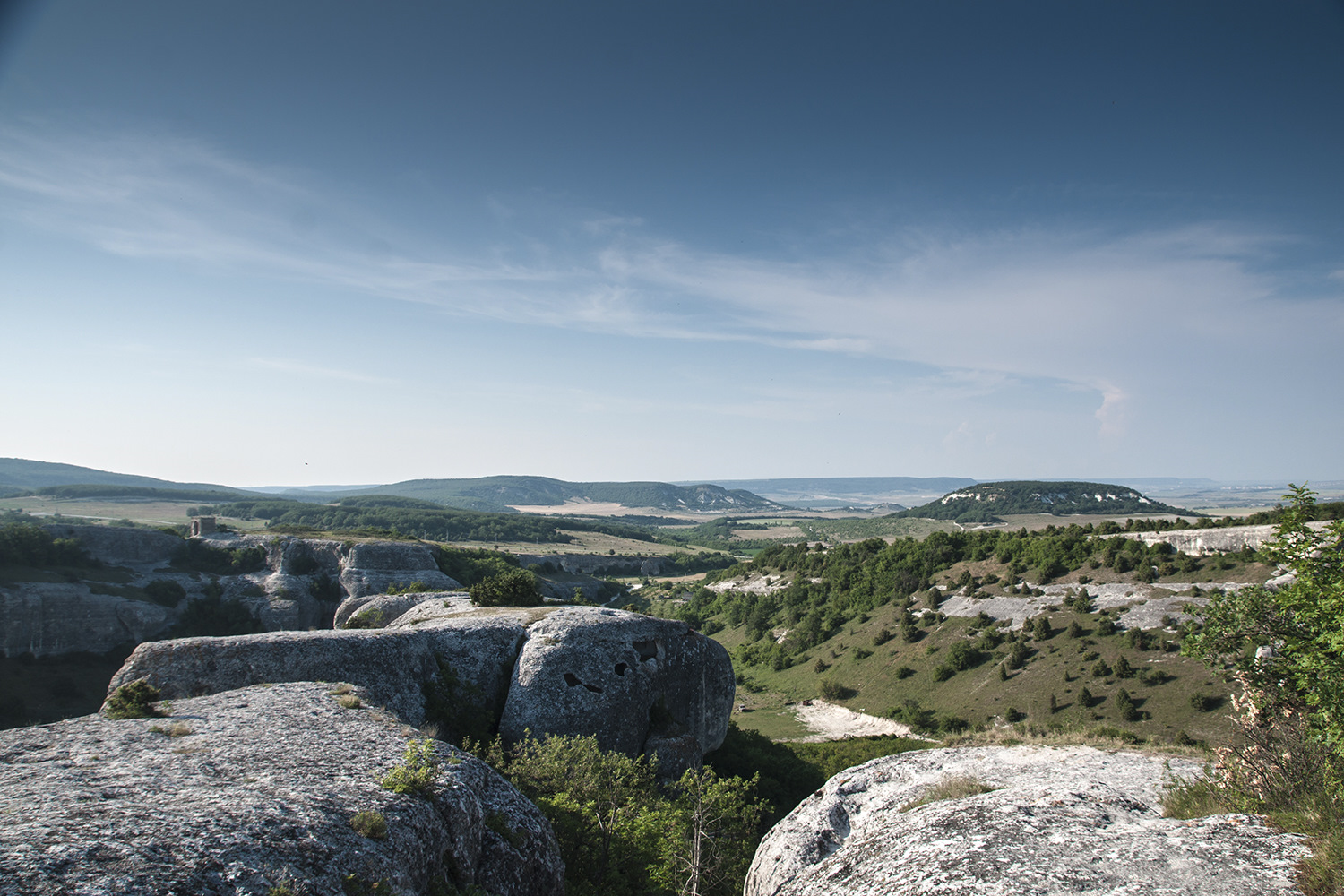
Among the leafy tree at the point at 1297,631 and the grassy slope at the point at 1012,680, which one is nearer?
the leafy tree at the point at 1297,631

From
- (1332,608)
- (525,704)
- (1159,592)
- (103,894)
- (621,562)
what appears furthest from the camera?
(621,562)

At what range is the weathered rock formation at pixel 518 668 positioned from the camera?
2120 cm

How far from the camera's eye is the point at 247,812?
9547 mm

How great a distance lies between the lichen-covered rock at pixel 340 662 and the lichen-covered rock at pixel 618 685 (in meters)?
1.56

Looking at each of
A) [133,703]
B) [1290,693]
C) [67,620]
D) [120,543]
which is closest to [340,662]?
[133,703]

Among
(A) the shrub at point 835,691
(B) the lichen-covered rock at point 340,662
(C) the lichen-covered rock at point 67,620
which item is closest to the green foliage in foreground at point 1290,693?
(B) the lichen-covered rock at point 340,662

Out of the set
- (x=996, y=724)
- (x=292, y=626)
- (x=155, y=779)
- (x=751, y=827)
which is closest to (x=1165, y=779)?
(x=751, y=827)

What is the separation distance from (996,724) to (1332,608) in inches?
1588

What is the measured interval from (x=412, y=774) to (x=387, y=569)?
181ft

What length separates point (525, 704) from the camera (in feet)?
78.7

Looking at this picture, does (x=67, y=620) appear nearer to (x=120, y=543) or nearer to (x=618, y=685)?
(x=120, y=543)

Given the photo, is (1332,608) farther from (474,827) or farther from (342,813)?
(342,813)

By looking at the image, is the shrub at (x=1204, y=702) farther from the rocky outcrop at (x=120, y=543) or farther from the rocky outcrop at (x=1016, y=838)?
the rocky outcrop at (x=120, y=543)

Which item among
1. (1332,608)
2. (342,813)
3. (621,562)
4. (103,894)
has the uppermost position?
(1332,608)
